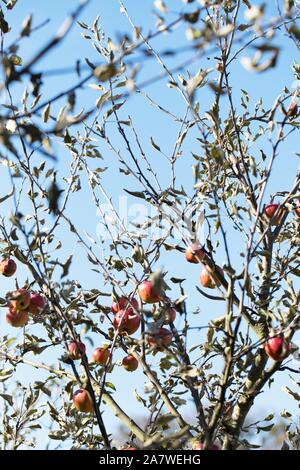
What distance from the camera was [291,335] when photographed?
2.65m

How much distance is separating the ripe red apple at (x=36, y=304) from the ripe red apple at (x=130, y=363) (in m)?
0.57

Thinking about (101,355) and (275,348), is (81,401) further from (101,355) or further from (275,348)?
(275,348)

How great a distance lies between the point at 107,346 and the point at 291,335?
1003 mm

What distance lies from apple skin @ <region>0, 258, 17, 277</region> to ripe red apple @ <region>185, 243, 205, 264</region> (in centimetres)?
103

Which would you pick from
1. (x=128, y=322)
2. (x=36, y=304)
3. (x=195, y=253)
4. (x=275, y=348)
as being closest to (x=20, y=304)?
(x=36, y=304)

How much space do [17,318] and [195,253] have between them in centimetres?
116

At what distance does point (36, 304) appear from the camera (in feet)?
9.70

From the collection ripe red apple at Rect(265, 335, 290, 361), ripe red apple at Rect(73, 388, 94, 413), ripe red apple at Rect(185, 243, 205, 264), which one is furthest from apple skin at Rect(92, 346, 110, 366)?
ripe red apple at Rect(265, 335, 290, 361)

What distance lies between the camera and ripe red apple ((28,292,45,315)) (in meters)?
2.95

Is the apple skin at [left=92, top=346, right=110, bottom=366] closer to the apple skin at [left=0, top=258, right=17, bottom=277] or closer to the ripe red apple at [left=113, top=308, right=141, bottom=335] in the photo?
the ripe red apple at [left=113, top=308, right=141, bottom=335]

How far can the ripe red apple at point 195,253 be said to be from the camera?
2.44 metres
